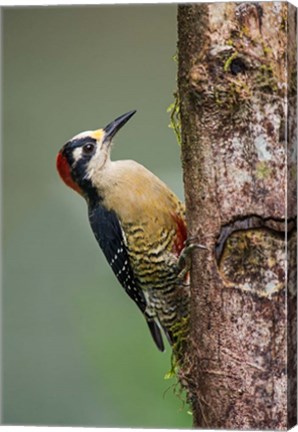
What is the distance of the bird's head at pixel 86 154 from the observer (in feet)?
15.1

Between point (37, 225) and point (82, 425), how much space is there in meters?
0.91

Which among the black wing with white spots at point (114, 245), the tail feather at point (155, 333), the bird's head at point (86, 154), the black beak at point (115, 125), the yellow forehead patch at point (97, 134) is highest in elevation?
the black beak at point (115, 125)

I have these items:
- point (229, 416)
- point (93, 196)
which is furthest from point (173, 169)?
point (229, 416)

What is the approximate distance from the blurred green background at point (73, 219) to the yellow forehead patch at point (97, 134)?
1.4 inches

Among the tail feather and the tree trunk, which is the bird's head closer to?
the tree trunk

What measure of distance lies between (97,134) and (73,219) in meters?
0.40

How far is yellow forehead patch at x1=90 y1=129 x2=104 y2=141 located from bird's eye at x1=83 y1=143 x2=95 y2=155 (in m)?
0.04

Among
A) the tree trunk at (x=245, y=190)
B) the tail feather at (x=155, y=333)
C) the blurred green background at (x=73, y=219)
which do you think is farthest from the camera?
the tail feather at (x=155, y=333)

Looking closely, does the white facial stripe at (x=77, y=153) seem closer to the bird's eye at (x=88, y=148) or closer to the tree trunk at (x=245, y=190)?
the bird's eye at (x=88, y=148)

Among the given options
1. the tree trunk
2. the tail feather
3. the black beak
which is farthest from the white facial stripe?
the tail feather

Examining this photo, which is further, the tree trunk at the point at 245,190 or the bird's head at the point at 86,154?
the bird's head at the point at 86,154

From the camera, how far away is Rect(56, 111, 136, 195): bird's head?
4.59m

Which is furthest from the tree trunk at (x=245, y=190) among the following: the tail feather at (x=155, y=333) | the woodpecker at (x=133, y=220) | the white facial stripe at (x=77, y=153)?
the white facial stripe at (x=77, y=153)

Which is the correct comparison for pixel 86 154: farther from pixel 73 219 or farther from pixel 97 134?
pixel 73 219
